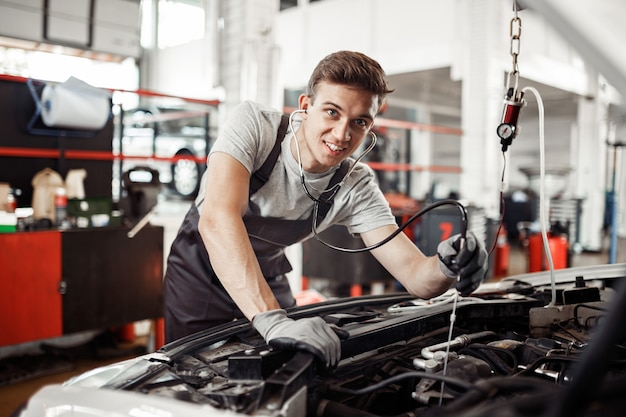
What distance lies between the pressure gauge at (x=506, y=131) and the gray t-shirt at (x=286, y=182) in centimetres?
48

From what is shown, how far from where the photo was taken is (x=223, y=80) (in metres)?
5.07

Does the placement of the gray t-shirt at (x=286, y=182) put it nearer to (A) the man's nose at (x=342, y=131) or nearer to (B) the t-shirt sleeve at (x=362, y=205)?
(B) the t-shirt sleeve at (x=362, y=205)

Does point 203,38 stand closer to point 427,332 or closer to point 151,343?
point 151,343

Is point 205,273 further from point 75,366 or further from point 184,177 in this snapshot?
point 184,177

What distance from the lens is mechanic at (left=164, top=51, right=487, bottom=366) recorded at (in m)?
1.43

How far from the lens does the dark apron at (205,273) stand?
6.26 feet

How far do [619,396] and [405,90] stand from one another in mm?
11462

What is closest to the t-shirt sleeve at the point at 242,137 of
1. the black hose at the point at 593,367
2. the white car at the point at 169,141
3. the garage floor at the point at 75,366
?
the black hose at the point at 593,367

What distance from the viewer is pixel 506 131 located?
160 centimetres

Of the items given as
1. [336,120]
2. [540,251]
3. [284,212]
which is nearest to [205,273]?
[284,212]

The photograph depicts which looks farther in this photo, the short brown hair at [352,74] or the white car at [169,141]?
the white car at [169,141]

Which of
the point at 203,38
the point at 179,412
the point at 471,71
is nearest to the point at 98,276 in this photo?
the point at 179,412

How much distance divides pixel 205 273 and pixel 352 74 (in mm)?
895

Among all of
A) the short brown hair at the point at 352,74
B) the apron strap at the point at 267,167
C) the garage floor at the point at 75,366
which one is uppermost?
the short brown hair at the point at 352,74
